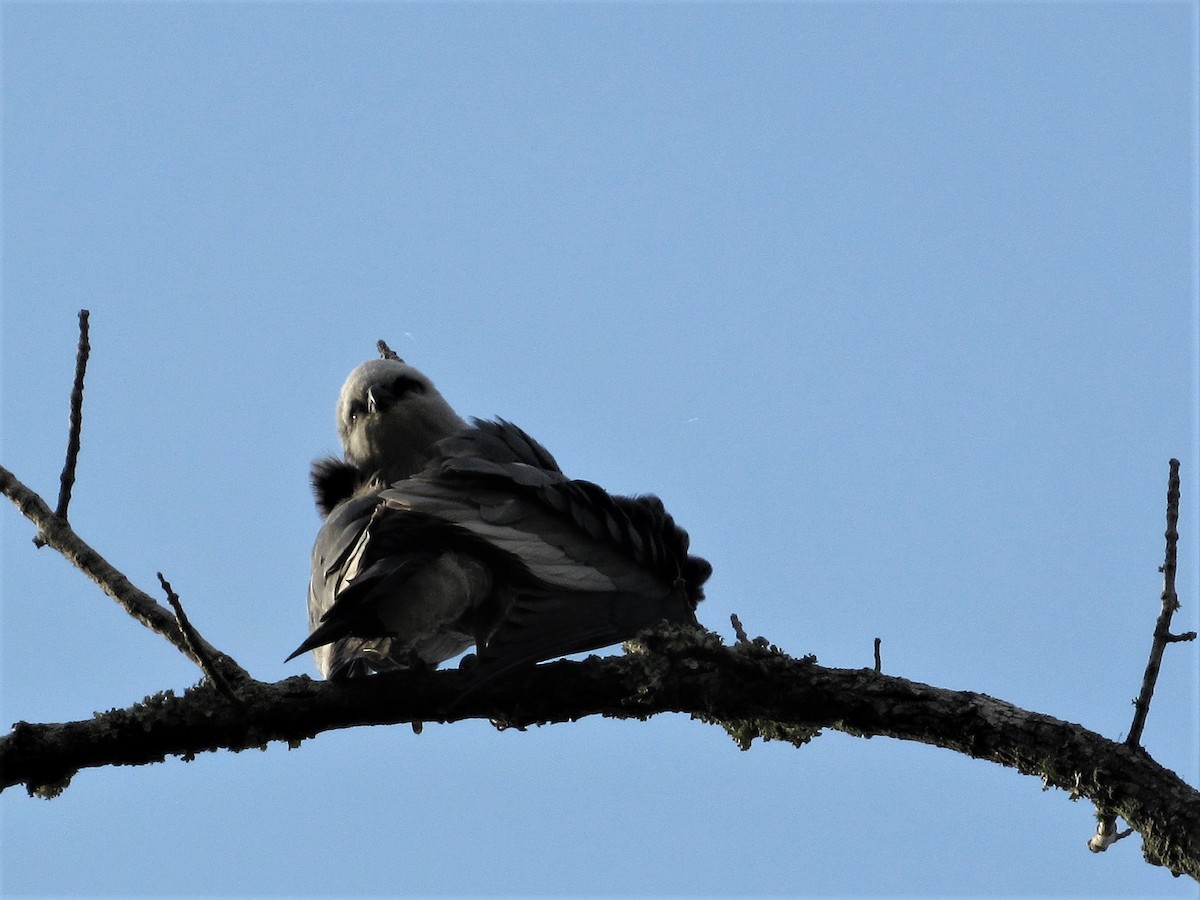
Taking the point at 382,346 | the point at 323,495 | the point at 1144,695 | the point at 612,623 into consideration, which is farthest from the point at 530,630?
the point at 382,346

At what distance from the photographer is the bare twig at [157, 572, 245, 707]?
3.39 metres

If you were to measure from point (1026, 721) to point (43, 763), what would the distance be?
274cm

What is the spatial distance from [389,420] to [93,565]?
197 centimetres

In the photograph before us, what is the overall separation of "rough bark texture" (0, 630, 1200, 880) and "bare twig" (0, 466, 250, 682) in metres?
0.62

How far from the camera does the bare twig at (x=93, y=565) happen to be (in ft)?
14.7

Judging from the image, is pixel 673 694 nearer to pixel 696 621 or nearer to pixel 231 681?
pixel 696 621

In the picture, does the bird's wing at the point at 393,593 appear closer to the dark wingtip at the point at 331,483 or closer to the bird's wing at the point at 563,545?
the bird's wing at the point at 563,545

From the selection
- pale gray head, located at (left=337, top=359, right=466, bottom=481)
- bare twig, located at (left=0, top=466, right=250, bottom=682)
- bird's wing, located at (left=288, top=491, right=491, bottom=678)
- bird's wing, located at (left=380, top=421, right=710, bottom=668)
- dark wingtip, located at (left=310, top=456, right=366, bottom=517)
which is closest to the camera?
bird's wing, located at (left=288, top=491, right=491, bottom=678)

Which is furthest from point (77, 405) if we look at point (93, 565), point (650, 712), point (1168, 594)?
point (1168, 594)

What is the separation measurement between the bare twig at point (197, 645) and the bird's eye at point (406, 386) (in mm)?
2740

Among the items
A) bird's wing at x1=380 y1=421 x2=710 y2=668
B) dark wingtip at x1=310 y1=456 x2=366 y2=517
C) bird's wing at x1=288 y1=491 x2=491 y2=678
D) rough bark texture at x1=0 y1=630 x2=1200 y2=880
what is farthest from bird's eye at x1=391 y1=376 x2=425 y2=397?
rough bark texture at x1=0 y1=630 x2=1200 y2=880

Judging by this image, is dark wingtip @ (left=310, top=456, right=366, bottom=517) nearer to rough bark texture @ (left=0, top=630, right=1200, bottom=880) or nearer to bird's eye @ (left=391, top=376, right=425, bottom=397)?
bird's eye @ (left=391, top=376, right=425, bottom=397)

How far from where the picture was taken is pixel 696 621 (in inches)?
166

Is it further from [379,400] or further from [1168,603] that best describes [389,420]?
[1168,603]
